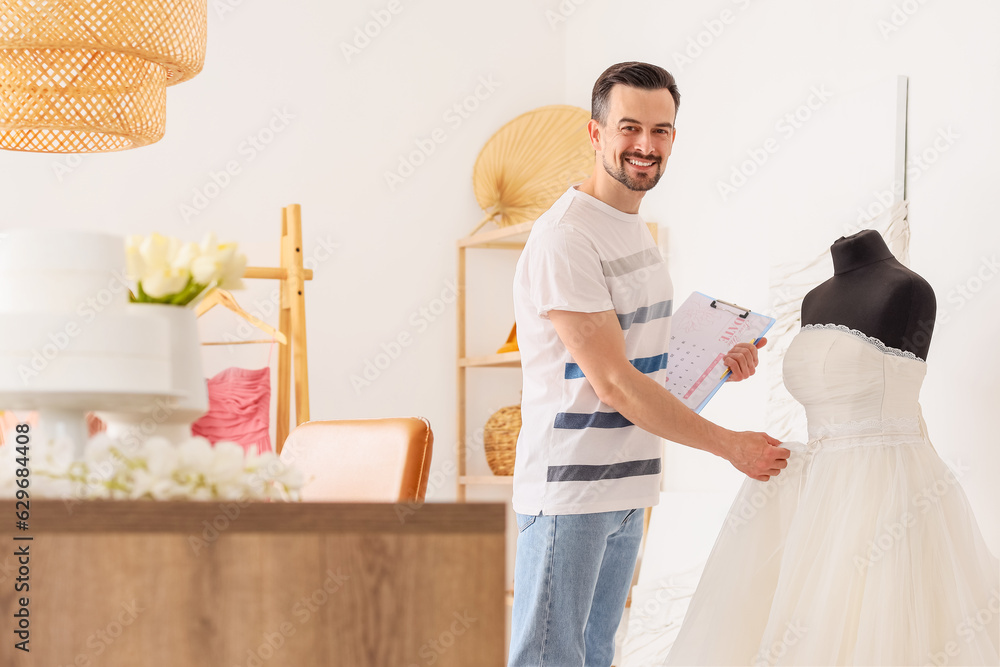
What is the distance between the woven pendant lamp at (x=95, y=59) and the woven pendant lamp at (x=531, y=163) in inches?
64.1

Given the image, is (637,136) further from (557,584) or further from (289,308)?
→ (289,308)

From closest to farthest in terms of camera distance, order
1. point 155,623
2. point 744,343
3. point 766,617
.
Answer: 1. point 155,623
2. point 766,617
3. point 744,343

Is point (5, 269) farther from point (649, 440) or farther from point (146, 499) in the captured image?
point (649, 440)

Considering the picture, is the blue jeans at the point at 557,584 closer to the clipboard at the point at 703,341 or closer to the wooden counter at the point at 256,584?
A: the clipboard at the point at 703,341

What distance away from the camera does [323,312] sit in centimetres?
356

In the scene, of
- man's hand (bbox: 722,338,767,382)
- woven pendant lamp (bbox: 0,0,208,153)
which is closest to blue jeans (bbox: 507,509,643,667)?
man's hand (bbox: 722,338,767,382)

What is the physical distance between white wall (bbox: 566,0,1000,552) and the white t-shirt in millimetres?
722

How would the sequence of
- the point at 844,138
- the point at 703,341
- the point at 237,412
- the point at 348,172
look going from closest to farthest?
1. the point at 703,341
2. the point at 844,138
3. the point at 237,412
4. the point at 348,172

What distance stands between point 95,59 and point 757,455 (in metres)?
1.56

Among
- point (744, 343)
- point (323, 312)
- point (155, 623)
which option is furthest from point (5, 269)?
point (323, 312)

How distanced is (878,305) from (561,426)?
64 cm

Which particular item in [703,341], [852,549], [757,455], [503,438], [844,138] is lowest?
[503,438]

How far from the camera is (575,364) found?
170 centimetres

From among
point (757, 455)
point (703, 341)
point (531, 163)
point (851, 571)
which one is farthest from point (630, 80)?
point (531, 163)
